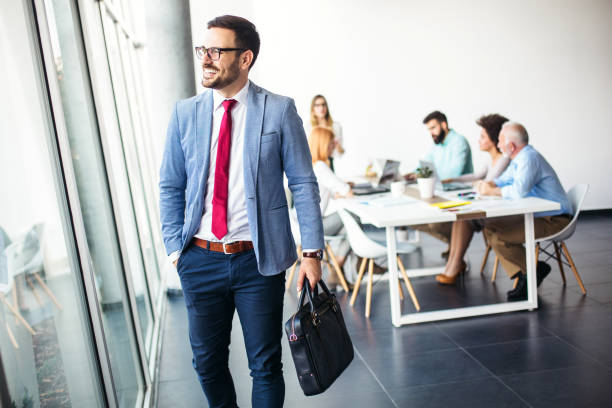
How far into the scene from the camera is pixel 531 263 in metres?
4.42

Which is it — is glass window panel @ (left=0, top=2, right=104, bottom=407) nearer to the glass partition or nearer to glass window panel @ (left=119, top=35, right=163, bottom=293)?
the glass partition

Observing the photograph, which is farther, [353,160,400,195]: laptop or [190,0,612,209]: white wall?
[190,0,612,209]: white wall

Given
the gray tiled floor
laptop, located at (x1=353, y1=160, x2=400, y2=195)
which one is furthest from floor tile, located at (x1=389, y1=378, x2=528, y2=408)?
laptop, located at (x1=353, y1=160, x2=400, y2=195)

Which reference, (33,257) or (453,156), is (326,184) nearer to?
(453,156)

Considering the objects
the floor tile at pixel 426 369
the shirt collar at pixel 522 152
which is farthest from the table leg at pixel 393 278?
the shirt collar at pixel 522 152

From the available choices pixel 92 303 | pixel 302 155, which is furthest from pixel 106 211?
pixel 302 155

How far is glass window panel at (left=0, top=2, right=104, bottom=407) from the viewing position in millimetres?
1512

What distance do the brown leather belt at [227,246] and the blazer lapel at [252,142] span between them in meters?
0.20

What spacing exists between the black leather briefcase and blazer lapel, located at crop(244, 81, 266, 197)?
434mm

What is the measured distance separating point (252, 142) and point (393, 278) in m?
2.45

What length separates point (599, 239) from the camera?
6590 millimetres

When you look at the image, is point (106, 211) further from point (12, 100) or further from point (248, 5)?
point (248, 5)

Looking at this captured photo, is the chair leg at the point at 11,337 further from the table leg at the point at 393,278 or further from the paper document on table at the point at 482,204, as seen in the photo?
the paper document on table at the point at 482,204

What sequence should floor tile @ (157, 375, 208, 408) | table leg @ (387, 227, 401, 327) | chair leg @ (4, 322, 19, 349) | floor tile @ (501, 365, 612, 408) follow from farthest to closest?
1. table leg @ (387, 227, 401, 327)
2. floor tile @ (157, 375, 208, 408)
3. floor tile @ (501, 365, 612, 408)
4. chair leg @ (4, 322, 19, 349)
